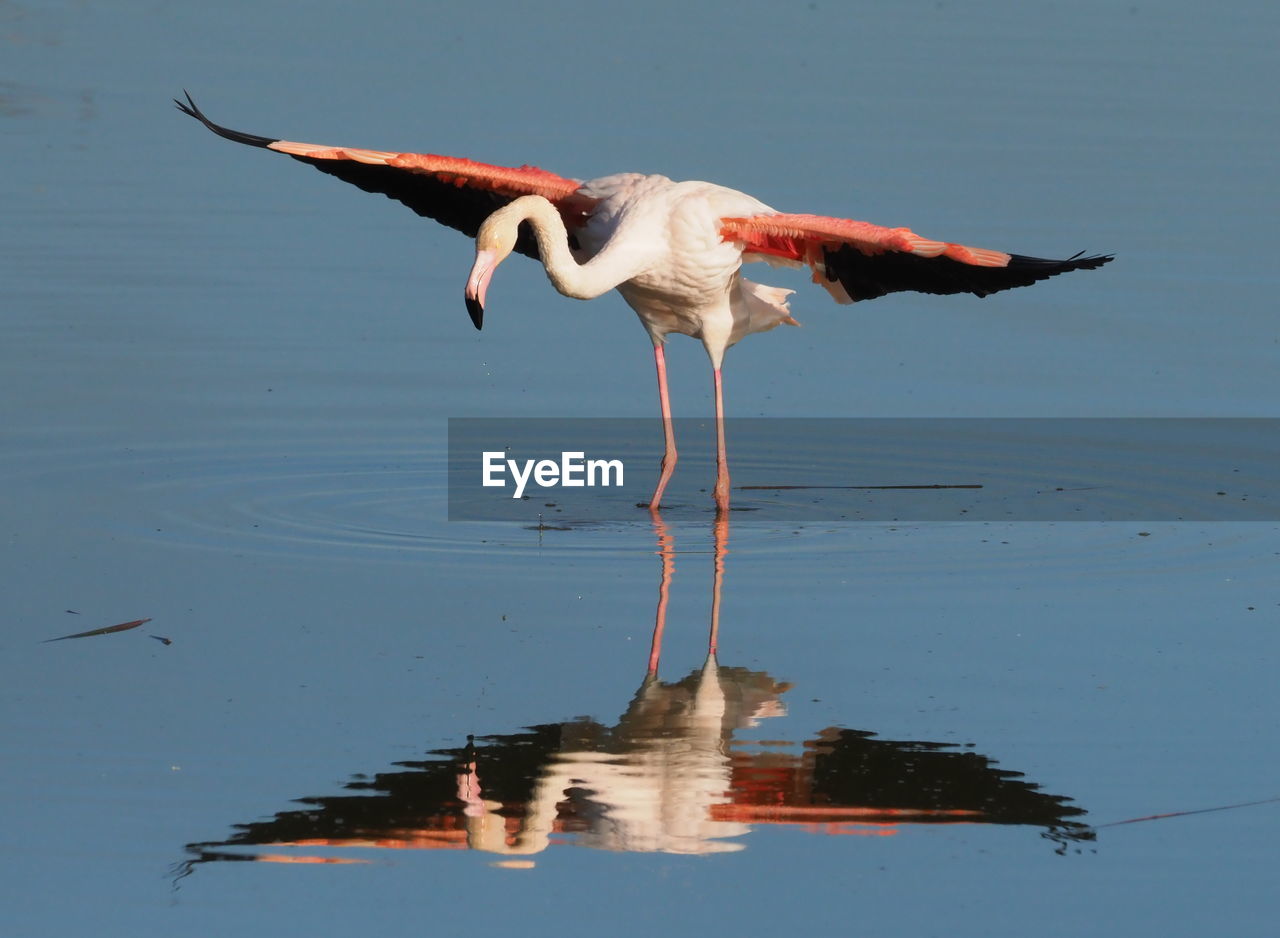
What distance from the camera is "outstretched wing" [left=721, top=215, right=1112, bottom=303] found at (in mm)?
10516

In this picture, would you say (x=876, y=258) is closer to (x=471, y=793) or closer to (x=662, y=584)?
(x=662, y=584)

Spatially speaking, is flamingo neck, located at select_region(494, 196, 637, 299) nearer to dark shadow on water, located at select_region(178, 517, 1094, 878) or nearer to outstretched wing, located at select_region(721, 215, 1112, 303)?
outstretched wing, located at select_region(721, 215, 1112, 303)

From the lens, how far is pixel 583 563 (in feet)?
31.8

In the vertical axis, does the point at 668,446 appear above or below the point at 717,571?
above

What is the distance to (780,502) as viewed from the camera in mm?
11273

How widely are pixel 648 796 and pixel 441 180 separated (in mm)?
5604

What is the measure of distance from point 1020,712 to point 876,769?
851mm

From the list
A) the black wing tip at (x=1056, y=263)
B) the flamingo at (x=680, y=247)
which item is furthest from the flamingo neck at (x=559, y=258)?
the black wing tip at (x=1056, y=263)

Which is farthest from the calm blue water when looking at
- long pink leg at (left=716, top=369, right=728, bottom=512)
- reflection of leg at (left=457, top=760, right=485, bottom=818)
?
long pink leg at (left=716, top=369, right=728, bottom=512)

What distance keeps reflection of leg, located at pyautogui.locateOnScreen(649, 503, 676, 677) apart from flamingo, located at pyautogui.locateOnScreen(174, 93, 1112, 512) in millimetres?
552

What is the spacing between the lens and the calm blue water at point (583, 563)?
6.25 meters
